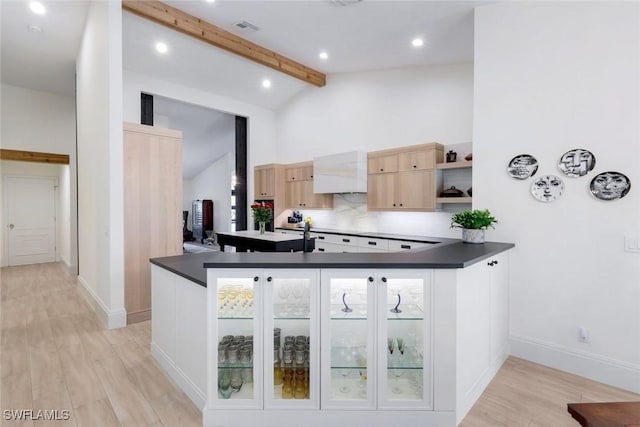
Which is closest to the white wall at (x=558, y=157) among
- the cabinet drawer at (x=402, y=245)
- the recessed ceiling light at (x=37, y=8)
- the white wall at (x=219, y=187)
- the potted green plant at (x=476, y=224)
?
the potted green plant at (x=476, y=224)

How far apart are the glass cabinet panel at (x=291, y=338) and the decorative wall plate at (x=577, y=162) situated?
2365 mm

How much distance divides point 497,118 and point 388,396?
8.71 feet

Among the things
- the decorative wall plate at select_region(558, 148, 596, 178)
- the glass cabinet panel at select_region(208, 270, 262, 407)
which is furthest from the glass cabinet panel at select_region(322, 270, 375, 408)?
the decorative wall plate at select_region(558, 148, 596, 178)

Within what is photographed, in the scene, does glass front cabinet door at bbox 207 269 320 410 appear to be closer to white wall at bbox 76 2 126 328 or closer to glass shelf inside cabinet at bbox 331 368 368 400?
glass shelf inside cabinet at bbox 331 368 368 400

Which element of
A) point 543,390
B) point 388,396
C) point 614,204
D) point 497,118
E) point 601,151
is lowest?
point 543,390

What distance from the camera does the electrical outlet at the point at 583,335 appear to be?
8.47 ft

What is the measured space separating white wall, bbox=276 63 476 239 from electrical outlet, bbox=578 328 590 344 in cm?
205

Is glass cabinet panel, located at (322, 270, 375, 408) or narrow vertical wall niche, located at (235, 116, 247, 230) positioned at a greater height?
narrow vertical wall niche, located at (235, 116, 247, 230)

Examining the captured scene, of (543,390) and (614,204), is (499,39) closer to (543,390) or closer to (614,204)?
(614,204)

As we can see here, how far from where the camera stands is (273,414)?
1.91m

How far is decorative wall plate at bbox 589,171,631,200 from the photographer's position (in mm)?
2424

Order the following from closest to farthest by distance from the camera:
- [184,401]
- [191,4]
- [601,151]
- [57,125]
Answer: [184,401] → [601,151] → [191,4] → [57,125]

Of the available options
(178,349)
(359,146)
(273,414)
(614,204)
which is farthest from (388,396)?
(359,146)

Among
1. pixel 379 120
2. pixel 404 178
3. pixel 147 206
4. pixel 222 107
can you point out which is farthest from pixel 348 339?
pixel 222 107
